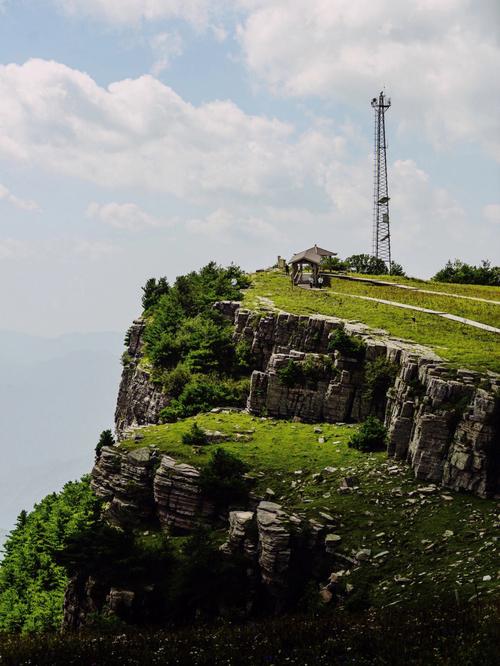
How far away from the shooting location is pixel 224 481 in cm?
2800

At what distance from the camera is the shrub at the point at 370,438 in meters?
31.1

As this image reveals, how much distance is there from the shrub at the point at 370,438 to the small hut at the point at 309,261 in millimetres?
32653

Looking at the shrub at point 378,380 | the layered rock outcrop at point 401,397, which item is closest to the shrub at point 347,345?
the layered rock outcrop at point 401,397

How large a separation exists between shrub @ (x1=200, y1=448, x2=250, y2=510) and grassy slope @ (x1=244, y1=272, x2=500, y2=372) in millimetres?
12227

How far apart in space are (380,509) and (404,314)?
24853 mm

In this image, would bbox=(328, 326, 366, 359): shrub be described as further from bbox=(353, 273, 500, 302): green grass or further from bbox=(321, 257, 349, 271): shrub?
bbox=(321, 257, 349, 271): shrub

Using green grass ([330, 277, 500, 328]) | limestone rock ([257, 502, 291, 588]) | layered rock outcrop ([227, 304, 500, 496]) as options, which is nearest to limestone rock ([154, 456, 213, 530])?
limestone rock ([257, 502, 291, 588])

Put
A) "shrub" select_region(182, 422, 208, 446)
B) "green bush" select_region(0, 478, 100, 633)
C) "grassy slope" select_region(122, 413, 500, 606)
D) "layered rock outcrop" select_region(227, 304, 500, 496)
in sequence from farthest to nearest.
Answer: "shrub" select_region(182, 422, 208, 446) < "green bush" select_region(0, 478, 100, 633) < "layered rock outcrop" select_region(227, 304, 500, 496) < "grassy slope" select_region(122, 413, 500, 606)

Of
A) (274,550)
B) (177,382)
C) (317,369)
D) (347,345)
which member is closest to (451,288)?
(347,345)

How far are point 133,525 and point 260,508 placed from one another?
7.63 meters

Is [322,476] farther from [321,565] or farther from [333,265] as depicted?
[333,265]

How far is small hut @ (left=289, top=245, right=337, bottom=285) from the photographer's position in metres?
62.4

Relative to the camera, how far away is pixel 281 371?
125 feet

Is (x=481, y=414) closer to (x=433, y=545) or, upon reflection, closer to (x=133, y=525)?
(x=433, y=545)
